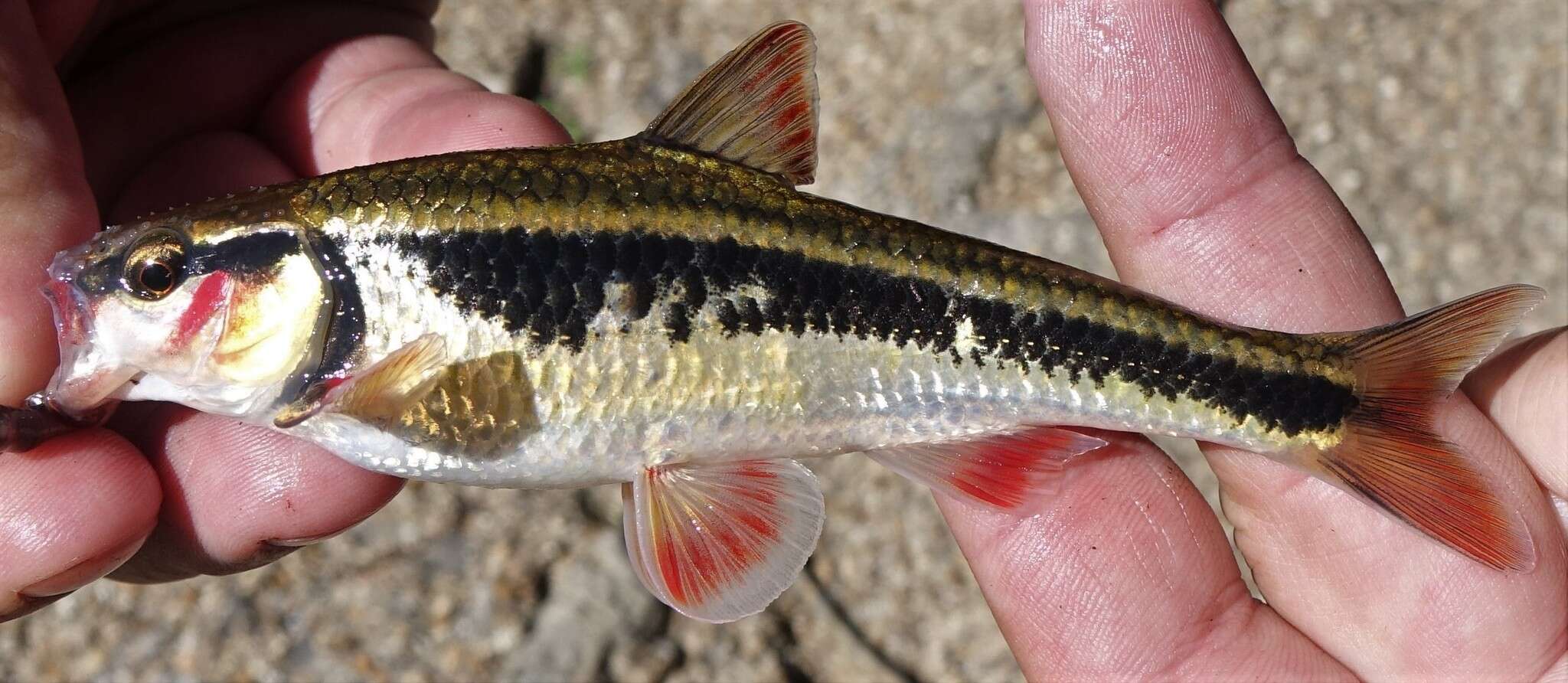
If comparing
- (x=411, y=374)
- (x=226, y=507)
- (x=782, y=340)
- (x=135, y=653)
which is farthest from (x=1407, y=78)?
(x=135, y=653)

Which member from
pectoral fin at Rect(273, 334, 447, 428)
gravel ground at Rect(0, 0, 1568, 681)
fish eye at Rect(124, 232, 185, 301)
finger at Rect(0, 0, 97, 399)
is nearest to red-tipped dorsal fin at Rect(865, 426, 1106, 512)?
pectoral fin at Rect(273, 334, 447, 428)

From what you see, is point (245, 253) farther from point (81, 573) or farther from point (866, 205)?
point (866, 205)

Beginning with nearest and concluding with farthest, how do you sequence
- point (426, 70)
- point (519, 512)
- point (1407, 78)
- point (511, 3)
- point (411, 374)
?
point (411, 374) < point (426, 70) < point (519, 512) < point (1407, 78) < point (511, 3)

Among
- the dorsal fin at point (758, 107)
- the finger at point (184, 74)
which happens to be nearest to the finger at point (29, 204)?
the finger at point (184, 74)

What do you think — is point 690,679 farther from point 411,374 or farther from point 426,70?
point 426,70

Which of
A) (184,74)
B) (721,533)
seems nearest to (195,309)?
(721,533)
